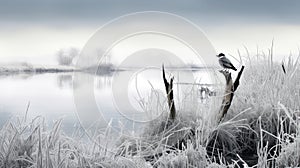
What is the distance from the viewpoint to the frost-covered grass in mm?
2258

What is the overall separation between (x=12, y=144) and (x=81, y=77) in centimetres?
77

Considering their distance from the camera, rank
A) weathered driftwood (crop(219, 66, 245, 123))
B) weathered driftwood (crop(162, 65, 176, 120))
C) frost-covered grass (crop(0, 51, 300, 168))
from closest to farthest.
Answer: frost-covered grass (crop(0, 51, 300, 168)) → weathered driftwood (crop(162, 65, 176, 120)) → weathered driftwood (crop(219, 66, 245, 123))

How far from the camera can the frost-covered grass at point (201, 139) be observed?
2258 mm

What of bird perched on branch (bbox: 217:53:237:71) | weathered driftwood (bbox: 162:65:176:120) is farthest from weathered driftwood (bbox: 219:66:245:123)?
weathered driftwood (bbox: 162:65:176:120)

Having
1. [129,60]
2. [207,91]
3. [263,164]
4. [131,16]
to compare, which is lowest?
[263,164]

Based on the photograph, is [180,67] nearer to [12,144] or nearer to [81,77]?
[81,77]

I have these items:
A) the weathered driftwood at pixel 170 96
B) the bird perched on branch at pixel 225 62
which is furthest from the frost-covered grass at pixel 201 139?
the bird perched on branch at pixel 225 62

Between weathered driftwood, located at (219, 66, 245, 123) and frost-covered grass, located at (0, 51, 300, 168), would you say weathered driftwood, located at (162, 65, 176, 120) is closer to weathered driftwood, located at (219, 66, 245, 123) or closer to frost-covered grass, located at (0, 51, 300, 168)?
frost-covered grass, located at (0, 51, 300, 168)

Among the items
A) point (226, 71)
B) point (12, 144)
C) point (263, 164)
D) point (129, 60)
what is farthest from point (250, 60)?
point (12, 144)

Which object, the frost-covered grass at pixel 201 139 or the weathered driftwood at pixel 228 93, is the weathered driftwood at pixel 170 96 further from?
the weathered driftwood at pixel 228 93

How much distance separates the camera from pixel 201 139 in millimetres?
2645

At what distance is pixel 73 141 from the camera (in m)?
2.44

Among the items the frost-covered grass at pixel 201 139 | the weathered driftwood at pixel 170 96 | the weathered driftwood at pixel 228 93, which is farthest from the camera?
the weathered driftwood at pixel 228 93

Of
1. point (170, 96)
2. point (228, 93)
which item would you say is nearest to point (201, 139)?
point (170, 96)
